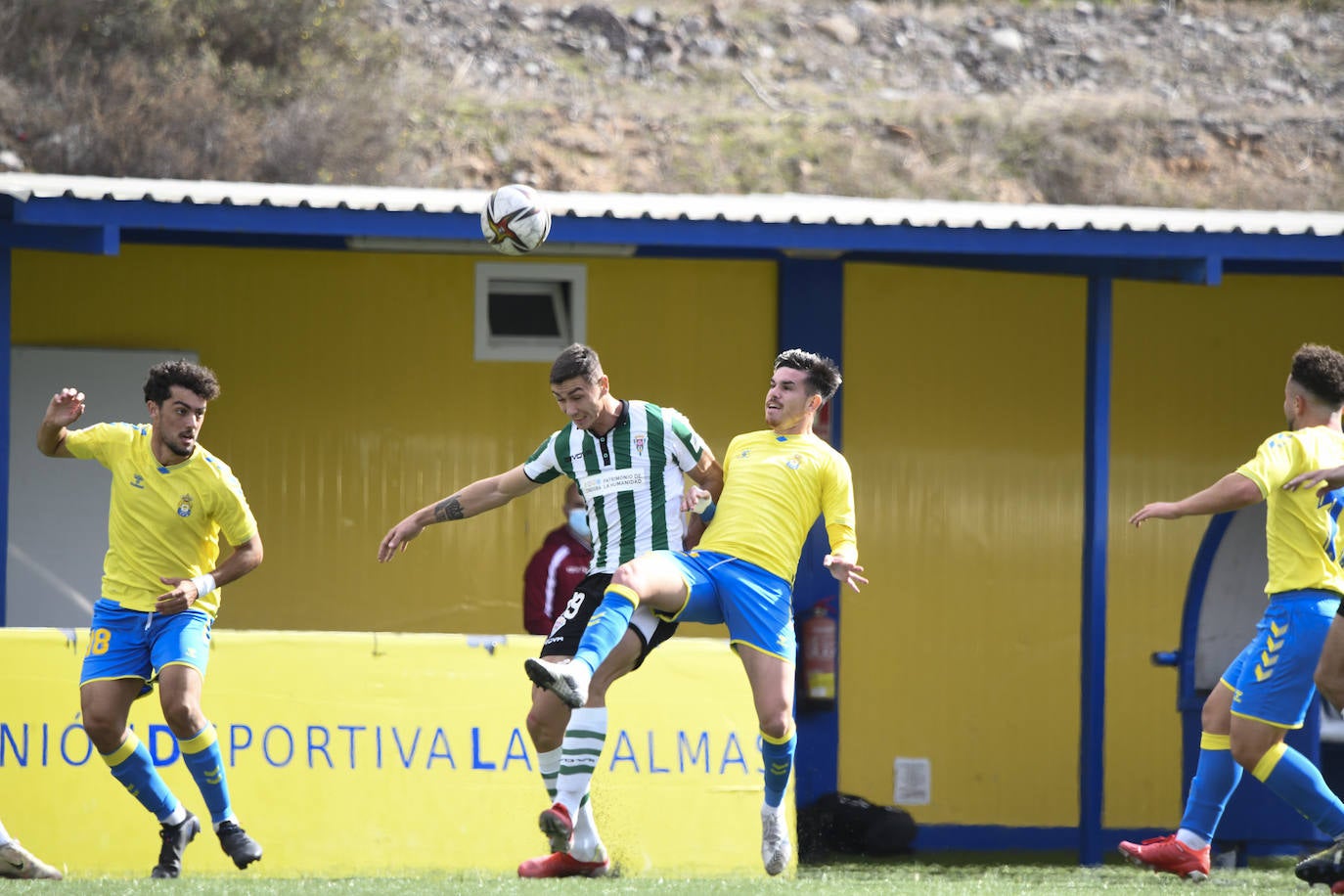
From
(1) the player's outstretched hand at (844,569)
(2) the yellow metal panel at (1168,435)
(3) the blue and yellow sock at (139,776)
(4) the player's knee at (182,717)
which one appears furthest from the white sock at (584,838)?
(2) the yellow metal panel at (1168,435)

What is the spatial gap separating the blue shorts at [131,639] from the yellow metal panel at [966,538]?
4.59m

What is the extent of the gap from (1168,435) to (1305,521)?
4.06 meters

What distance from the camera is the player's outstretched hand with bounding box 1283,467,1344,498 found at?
22.5ft

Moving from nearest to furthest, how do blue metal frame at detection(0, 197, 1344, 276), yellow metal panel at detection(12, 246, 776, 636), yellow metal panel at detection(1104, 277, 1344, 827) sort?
blue metal frame at detection(0, 197, 1344, 276) → yellow metal panel at detection(12, 246, 776, 636) → yellow metal panel at detection(1104, 277, 1344, 827)

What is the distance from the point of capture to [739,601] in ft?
22.5

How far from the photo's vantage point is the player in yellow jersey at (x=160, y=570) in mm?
7070

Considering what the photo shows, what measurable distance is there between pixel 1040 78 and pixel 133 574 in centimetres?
2633

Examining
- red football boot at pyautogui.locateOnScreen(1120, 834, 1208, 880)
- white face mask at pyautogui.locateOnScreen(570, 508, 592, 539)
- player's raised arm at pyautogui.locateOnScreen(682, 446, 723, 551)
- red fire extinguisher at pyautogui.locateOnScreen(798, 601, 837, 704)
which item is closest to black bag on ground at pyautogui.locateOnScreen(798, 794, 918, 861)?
red fire extinguisher at pyautogui.locateOnScreen(798, 601, 837, 704)

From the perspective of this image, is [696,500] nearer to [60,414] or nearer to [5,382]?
[60,414]

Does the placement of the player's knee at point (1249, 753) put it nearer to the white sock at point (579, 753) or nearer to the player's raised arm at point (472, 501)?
the white sock at point (579, 753)

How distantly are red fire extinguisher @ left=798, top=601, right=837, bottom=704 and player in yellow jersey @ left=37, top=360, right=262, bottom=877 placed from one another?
4.00 m

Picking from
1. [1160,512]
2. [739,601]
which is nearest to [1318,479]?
[1160,512]

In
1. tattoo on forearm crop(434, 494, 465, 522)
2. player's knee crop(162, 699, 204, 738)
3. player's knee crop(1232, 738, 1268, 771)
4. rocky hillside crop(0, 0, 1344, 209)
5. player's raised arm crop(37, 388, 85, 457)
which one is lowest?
player's knee crop(1232, 738, 1268, 771)

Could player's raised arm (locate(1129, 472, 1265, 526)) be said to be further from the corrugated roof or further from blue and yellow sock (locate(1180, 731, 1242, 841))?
the corrugated roof
